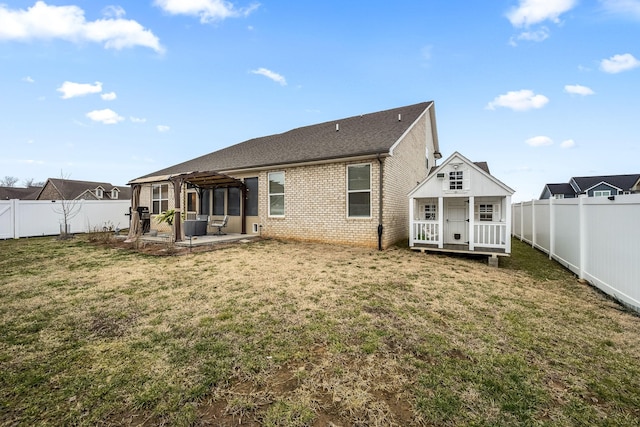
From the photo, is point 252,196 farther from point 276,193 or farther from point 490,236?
point 490,236

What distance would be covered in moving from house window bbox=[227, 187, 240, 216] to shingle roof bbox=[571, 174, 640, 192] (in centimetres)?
4639

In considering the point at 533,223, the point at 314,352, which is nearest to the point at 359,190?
the point at 314,352

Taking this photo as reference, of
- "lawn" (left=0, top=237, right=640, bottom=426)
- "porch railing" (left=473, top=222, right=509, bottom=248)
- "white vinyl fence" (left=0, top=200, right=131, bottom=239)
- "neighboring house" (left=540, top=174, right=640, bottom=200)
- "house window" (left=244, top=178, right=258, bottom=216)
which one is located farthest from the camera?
"neighboring house" (left=540, top=174, right=640, bottom=200)

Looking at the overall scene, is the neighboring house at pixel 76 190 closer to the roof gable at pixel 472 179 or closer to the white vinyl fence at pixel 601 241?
the roof gable at pixel 472 179

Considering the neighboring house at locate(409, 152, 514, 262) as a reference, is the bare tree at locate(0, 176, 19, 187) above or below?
above

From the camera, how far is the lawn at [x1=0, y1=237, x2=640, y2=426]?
82.3 inches

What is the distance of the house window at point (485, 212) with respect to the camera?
9433mm

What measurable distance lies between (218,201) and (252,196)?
2434 mm

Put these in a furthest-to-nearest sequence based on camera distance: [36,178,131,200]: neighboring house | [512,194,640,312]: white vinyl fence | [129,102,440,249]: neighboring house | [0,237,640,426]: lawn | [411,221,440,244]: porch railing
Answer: [36,178,131,200]: neighboring house
[129,102,440,249]: neighboring house
[411,221,440,244]: porch railing
[512,194,640,312]: white vinyl fence
[0,237,640,426]: lawn

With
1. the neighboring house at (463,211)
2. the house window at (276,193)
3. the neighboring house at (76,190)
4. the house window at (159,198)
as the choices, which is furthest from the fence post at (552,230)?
the neighboring house at (76,190)

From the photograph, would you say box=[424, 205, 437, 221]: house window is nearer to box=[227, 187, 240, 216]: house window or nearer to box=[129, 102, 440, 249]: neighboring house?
box=[129, 102, 440, 249]: neighboring house

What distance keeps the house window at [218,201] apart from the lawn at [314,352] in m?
8.18

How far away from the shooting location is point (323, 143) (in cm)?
1223

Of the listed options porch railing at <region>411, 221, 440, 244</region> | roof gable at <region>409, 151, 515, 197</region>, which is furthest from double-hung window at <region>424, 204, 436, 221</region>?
roof gable at <region>409, 151, 515, 197</region>
